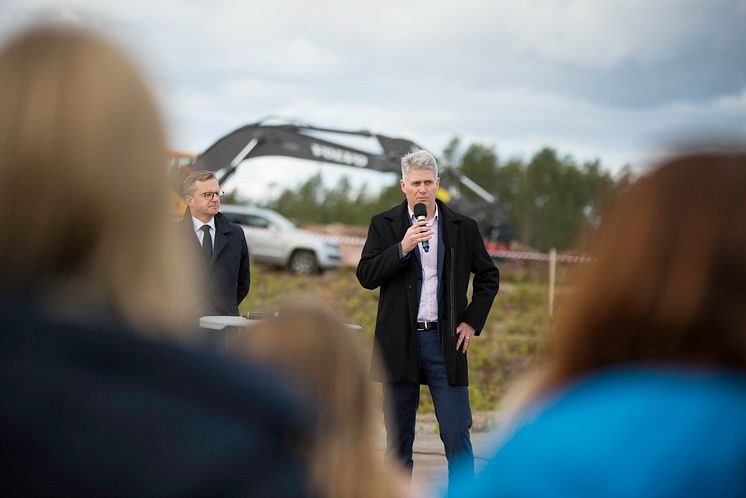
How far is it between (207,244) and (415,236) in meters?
1.67

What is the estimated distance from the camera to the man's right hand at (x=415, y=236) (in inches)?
196

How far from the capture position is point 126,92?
1.32 m

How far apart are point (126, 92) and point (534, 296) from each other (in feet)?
63.6

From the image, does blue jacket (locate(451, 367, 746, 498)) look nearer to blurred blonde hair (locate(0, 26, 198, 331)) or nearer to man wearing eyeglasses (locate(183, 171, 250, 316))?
blurred blonde hair (locate(0, 26, 198, 331))

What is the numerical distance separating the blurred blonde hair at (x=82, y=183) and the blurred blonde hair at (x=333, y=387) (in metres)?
0.17

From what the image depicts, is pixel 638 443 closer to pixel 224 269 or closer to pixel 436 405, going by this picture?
pixel 436 405

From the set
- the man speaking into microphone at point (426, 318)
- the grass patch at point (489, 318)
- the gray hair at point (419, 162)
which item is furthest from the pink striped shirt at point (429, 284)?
the grass patch at point (489, 318)

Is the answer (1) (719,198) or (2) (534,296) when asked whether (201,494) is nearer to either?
(1) (719,198)

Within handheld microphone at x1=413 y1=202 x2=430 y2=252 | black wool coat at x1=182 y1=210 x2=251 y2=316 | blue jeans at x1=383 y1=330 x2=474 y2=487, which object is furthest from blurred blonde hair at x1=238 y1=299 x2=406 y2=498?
black wool coat at x1=182 y1=210 x2=251 y2=316

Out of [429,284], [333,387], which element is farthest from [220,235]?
[333,387]

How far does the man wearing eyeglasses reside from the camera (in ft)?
19.2

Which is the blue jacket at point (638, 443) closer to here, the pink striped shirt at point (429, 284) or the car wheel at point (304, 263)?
the pink striped shirt at point (429, 284)

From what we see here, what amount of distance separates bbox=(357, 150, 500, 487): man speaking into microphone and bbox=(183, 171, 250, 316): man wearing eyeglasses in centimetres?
107

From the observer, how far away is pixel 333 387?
1.38m
